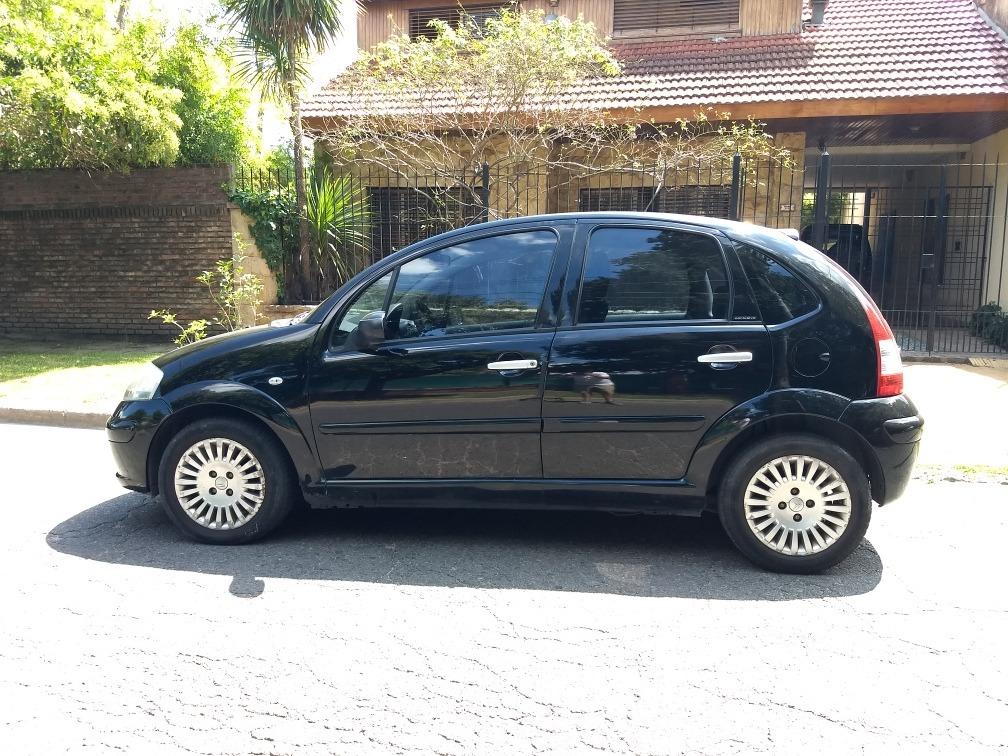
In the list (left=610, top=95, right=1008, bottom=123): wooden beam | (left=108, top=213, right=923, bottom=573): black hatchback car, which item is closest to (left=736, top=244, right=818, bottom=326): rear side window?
(left=108, top=213, right=923, bottom=573): black hatchback car

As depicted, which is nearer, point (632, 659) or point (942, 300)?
point (632, 659)

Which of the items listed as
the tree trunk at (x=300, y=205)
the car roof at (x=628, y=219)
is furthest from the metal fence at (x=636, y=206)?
the car roof at (x=628, y=219)

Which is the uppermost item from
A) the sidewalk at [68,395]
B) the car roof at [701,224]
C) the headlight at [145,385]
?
the car roof at [701,224]

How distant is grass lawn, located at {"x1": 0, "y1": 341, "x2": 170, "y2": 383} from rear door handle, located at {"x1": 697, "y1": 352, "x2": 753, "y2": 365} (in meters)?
8.55

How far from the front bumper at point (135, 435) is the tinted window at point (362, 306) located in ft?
3.28

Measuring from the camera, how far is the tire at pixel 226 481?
4.14 metres

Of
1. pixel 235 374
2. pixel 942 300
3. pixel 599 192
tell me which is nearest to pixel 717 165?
pixel 599 192

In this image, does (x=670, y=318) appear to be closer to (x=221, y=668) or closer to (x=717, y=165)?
(x=221, y=668)

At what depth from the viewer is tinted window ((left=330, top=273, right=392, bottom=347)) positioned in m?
4.12

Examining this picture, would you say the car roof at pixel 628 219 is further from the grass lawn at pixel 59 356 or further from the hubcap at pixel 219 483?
the grass lawn at pixel 59 356

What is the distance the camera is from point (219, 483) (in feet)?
13.7

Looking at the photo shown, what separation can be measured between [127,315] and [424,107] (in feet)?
18.8

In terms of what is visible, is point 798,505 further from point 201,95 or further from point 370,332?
point 201,95

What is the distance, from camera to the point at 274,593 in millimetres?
3621
